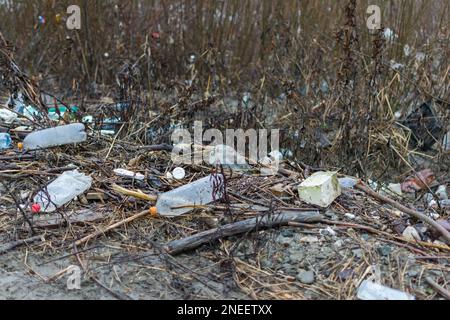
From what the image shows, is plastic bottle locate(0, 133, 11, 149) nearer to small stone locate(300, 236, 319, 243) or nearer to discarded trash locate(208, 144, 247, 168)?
discarded trash locate(208, 144, 247, 168)

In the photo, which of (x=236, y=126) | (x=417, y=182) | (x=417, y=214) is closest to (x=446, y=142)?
(x=417, y=182)

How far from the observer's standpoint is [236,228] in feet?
6.57

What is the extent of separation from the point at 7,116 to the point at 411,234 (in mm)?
2184

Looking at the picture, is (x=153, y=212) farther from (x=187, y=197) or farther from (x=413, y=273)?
(x=413, y=273)

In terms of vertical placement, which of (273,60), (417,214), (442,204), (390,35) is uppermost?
(390,35)

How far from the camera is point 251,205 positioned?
222 cm

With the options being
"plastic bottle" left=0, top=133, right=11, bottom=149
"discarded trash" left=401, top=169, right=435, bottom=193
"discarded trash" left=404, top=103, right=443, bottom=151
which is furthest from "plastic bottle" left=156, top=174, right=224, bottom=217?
"discarded trash" left=404, top=103, right=443, bottom=151

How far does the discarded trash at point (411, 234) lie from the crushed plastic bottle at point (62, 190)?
1239 millimetres

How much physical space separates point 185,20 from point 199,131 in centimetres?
162

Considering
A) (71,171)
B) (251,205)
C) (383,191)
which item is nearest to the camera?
(251,205)

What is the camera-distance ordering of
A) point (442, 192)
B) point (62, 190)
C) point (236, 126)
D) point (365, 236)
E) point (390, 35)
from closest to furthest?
point (365, 236), point (62, 190), point (442, 192), point (236, 126), point (390, 35)

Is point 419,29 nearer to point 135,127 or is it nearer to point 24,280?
point 135,127
